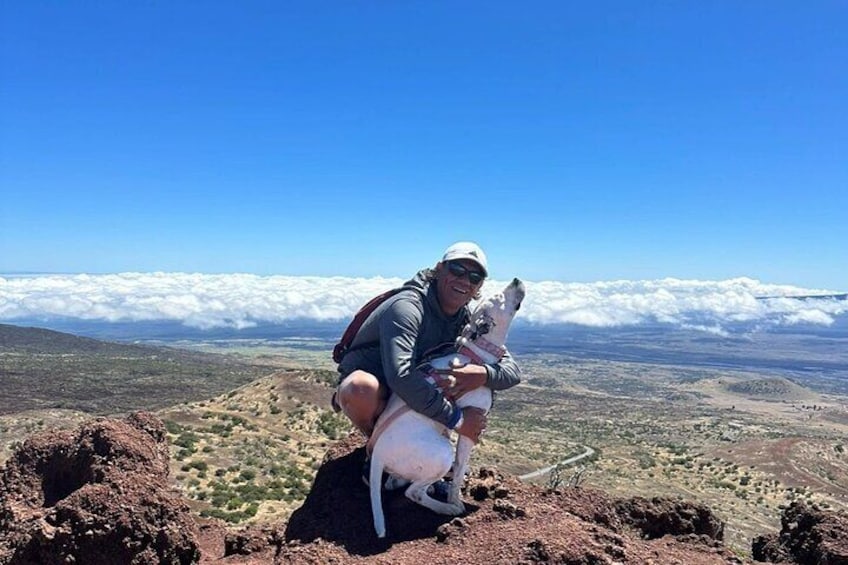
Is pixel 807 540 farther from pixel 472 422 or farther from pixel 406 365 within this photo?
pixel 406 365

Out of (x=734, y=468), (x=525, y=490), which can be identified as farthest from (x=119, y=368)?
(x=525, y=490)

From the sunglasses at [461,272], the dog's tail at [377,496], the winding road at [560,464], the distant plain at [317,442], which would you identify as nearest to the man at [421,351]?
the sunglasses at [461,272]

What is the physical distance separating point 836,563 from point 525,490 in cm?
264

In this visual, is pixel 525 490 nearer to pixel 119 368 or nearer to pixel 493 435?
pixel 493 435

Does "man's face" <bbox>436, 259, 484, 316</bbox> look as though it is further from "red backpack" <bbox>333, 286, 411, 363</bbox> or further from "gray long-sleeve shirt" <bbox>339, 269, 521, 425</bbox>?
"red backpack" <bbox>333, 286, 411, 363</bbox>

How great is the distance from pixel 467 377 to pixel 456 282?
791 mm

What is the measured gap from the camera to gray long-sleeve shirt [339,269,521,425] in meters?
4.77

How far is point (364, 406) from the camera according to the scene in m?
5.18

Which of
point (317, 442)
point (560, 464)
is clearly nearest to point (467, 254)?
point (317, 442)

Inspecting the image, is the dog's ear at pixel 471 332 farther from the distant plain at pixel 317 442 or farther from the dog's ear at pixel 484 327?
the distant plain at pixel 317 442

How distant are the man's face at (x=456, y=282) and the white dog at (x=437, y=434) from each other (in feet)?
0.61

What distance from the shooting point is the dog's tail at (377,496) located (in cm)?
498

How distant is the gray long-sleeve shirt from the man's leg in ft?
0.53

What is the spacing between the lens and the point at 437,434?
199 inches
